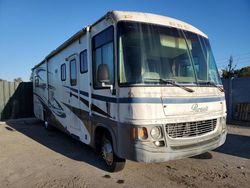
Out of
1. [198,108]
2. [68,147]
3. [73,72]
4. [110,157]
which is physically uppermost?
[73,72]

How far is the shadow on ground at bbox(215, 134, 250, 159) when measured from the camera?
6242 millimetres

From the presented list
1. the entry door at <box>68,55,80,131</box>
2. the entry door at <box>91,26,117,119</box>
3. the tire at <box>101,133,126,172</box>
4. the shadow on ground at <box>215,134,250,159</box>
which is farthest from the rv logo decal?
the entry door at <box>68,55,80,131</box>

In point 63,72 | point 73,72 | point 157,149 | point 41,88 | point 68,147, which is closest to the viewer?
point 157,149

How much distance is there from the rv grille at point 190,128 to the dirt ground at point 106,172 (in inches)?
32.9

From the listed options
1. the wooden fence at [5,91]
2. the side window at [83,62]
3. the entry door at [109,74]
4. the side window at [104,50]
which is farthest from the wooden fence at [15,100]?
the side window at [104,50]

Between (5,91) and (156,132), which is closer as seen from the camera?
(156,132)

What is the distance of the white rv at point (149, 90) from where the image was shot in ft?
13.6

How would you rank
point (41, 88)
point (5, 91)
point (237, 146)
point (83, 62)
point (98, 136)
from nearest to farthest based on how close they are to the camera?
point (98, 136) → point (83, 62) → point (237, 146) → point (41, 88) → point (5, 91)

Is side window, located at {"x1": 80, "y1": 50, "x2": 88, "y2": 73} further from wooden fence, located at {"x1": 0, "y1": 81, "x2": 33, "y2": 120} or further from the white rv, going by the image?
wooden fence, located at {"x1": 0, "y1": 81, "x2": 33, "y2": 120}

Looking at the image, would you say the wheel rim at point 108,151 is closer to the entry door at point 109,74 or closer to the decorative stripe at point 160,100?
the entry door at point 109,74

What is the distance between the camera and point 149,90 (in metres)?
4.16

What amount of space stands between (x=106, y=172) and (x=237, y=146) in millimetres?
3985

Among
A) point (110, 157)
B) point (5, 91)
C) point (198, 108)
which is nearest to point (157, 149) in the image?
point (198, 108)

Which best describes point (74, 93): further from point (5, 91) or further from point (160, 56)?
point (5, 91)
